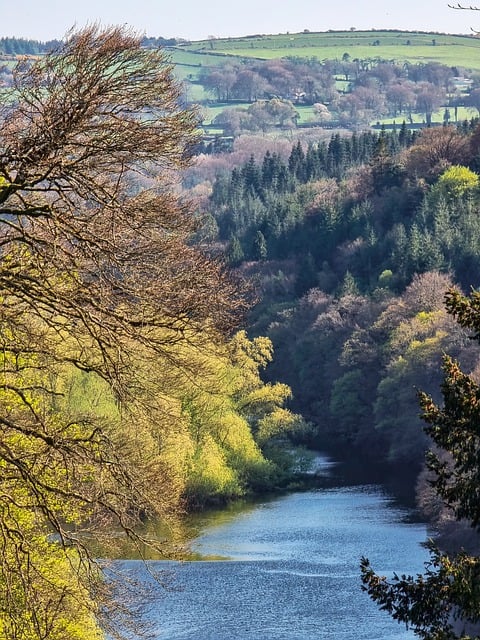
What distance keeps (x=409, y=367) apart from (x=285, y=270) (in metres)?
38.5

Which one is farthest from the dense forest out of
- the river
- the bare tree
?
the bare tree

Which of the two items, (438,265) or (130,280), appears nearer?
(130,280)

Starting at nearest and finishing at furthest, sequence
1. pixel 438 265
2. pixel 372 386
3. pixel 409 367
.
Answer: pixel 409 367, pixel 372 386, pixel 438 265

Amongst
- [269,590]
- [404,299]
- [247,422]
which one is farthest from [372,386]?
[269,590]

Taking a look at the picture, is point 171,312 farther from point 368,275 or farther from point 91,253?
point 368,275

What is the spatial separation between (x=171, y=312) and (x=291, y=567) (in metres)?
30.0

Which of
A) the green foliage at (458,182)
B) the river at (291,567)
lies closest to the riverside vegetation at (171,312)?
the green foliage at (458,182)

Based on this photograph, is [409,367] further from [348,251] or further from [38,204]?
[38,204]

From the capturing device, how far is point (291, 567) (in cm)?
4047

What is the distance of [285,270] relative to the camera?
4097 inches

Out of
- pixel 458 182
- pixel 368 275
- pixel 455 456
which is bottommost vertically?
pixel 368 275

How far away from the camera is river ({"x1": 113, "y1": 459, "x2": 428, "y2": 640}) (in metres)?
33.6

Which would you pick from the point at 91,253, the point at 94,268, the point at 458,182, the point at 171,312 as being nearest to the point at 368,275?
the point at 458,182

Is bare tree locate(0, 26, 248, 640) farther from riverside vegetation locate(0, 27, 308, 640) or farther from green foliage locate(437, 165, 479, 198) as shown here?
green foliage locate(437, 165, 479, 198)
